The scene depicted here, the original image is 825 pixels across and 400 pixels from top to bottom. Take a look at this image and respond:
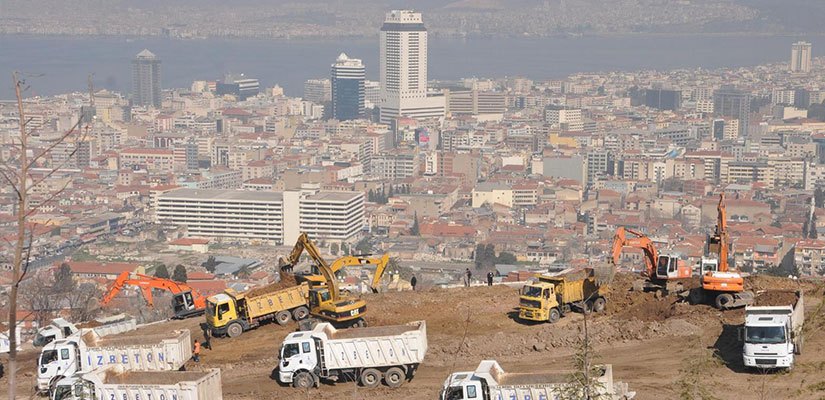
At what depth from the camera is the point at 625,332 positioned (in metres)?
10.4

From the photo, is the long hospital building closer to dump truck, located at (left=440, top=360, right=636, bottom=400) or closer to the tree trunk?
dump truck, located at (left=440, top=360, right=636, bottom=400)

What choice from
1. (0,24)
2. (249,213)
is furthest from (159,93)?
(0,24)

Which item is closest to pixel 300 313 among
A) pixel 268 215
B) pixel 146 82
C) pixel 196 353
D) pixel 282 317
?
pixel 282 317

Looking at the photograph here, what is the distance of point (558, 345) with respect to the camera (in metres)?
10.2

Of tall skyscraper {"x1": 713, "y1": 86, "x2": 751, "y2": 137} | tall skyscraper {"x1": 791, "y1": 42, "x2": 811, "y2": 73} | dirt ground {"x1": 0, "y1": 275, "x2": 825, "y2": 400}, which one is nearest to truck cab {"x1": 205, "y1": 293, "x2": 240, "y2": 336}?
dirt ground {"x1": 0, "y1": 275, "x2": 825, "y2": 400}

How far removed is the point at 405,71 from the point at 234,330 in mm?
76916

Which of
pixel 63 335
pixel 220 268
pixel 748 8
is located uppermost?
pixel 748 8

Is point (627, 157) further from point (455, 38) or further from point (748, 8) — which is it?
point (748, 8)

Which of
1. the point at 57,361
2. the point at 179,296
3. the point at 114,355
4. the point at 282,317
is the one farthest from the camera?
the point at 179,296

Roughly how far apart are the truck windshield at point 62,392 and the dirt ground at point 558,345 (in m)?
1.46

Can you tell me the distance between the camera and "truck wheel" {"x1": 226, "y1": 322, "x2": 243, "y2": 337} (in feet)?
36.6

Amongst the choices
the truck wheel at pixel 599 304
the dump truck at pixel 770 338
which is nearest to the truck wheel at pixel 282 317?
the truck wheel at pixel 599 304

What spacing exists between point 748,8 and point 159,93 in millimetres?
101115

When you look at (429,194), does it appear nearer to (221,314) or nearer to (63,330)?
(221,314)
